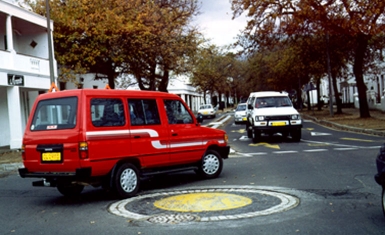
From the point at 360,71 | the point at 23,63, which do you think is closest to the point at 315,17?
the point at 360,71

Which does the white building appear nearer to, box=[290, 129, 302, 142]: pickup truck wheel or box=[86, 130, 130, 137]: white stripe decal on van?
box=[290, 129, 302, 142]: pickup truck wheel

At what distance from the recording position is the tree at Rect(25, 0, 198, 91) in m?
29.0

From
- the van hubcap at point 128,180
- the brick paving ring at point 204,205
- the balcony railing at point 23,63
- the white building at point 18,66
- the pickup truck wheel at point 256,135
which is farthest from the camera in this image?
the white building at point 18,66

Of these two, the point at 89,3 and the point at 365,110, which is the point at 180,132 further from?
the point at 365,110

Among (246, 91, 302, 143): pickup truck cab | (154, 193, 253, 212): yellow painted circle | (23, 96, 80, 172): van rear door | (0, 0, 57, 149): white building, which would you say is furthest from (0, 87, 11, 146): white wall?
(154, 193, 253, 212): yellow painted circle

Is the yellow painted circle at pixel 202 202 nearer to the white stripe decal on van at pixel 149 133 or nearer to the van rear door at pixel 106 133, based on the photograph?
the van rear door at pixel 106 133

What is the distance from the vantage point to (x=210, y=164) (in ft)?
35.4

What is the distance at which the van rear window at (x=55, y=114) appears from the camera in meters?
8.35

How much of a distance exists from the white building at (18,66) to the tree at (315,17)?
1106 centimetres

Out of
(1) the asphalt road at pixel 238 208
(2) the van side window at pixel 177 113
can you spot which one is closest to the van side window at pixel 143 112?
(2) the van side window at pixel 177 113

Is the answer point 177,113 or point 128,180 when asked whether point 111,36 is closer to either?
point 177,113

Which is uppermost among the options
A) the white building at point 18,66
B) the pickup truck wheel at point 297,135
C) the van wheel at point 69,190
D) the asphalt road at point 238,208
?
the white building at point 18,66

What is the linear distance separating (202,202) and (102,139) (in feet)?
6.74

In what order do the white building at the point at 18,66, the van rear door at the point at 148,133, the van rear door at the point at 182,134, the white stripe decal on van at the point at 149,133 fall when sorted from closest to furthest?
the white stripe decal on van at the point at 149,133, the van rear door at the point at 148,133, the van rear door at the point at 182,134, the white building at the point at 18,66
